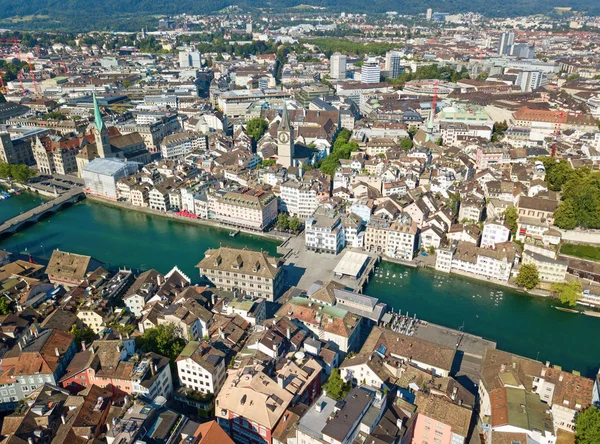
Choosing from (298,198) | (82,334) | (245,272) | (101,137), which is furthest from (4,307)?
(101,137)

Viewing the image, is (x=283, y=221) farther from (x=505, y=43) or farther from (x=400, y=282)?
(x=505, y=43)

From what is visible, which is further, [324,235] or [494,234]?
[324,235]

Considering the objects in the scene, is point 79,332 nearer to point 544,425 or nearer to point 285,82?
point 544,425

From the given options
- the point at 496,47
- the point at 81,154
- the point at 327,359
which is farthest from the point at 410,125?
the point at 496,47

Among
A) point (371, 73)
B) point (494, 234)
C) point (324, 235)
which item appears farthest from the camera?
point (371, 73)

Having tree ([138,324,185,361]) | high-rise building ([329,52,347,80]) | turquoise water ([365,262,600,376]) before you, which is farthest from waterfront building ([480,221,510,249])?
high-rise building ([329,52,347,80])

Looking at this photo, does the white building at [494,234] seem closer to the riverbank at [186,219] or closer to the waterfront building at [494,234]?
the waterfront building at [494,234]
